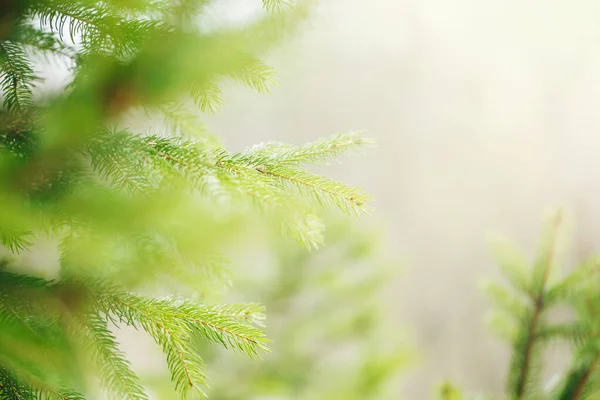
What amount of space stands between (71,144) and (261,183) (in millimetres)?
102

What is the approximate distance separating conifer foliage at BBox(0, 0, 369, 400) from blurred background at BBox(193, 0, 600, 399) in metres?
2.68

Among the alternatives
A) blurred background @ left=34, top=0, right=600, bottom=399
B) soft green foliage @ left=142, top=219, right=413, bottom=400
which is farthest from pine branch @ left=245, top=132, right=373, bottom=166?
blurred background @ left=34, top=0, right=600, bottom=399

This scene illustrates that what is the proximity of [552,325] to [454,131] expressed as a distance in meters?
3.00

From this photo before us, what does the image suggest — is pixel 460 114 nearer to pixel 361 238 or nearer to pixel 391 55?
pixel 391 55

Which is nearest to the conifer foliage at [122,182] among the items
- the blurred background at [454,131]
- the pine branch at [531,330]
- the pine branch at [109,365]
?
the pine branch at [109,365]

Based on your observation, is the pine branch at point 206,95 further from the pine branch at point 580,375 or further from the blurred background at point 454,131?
the blurred background at point 454,131

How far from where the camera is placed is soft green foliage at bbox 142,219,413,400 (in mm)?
1523

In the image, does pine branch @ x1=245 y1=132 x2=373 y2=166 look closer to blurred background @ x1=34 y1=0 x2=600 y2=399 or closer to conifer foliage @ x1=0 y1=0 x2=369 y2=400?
conifer foliage @ x1=0 y1=0 x2=369 y2=400

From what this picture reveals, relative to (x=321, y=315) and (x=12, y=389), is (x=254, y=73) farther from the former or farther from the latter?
(x=321, y=315)

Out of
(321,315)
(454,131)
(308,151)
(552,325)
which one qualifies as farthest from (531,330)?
(454,131)

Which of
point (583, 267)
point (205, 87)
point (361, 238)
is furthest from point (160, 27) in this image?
point (361, 238)

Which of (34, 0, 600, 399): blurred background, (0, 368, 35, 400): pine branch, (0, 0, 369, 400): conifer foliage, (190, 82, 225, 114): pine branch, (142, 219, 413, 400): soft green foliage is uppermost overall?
(34, 0, 600, 399): blurred background

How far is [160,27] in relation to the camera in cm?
29

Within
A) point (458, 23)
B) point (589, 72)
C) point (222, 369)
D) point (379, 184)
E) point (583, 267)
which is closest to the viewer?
point (583, 267)
